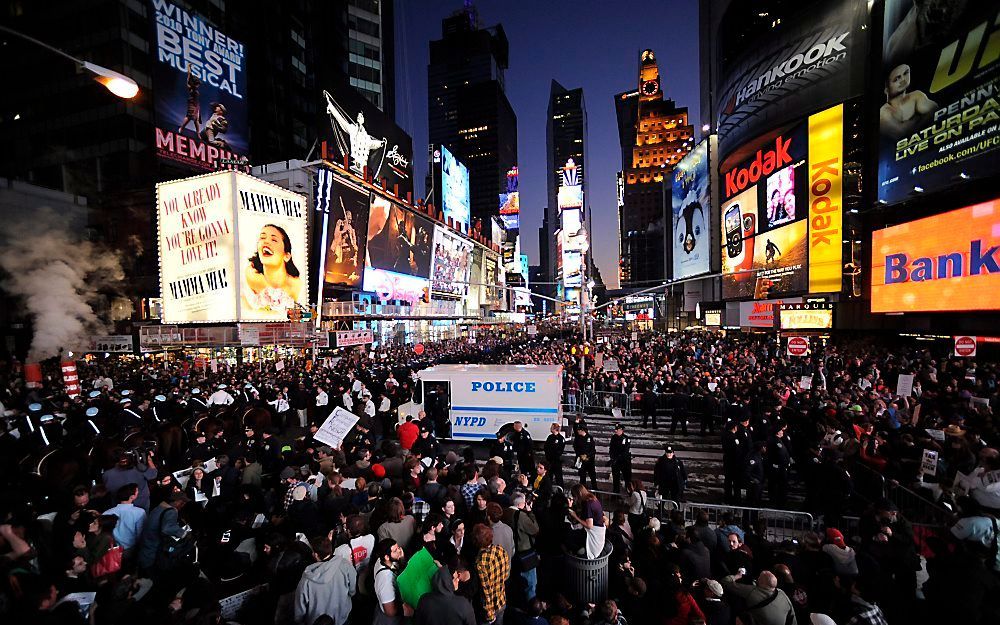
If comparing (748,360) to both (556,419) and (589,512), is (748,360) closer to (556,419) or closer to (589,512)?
(556,419)

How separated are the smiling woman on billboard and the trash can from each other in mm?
26594

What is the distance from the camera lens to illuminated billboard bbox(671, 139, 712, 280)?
5212 cm

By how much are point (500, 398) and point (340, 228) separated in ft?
83.2

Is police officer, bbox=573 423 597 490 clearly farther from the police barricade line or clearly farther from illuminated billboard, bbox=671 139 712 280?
illuminated billboard, bbox=671 139 712 280

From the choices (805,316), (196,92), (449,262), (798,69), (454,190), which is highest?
(798,69)

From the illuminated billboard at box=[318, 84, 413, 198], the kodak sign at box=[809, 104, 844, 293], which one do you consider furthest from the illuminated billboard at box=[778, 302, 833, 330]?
the illuminated billboard at box=[318, 84, 413, 198]

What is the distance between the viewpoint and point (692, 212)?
55719mm

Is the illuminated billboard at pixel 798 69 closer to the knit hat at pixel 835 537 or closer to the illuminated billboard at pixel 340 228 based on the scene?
the illuminated billboard at pixel 340 228

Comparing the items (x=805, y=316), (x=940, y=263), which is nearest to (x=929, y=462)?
(x=940, y=263)

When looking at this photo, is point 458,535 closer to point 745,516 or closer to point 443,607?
point 443,607

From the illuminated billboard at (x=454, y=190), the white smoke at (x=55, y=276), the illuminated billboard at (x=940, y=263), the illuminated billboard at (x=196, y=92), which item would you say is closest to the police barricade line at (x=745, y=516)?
the illuminated billboard at (x=940, y=263)

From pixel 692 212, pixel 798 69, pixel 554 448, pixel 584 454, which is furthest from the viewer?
pixel 692 212

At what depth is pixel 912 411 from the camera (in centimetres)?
1197

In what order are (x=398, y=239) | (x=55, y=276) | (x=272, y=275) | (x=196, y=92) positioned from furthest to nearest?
(x=398, y=239) → (x=196, y=92) → (x=272, y=275) → (x=55, y=276)
